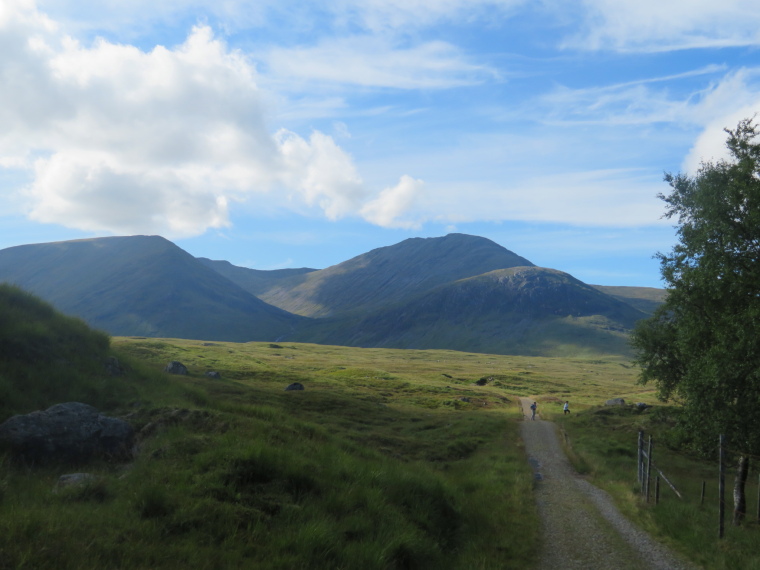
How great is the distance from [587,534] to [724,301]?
35.9ft

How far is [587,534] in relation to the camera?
47.5ft

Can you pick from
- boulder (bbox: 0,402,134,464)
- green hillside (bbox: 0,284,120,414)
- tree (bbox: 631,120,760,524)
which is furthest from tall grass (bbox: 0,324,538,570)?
tree (bbox: 631,120,760,524)

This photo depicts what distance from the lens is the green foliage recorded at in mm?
17266

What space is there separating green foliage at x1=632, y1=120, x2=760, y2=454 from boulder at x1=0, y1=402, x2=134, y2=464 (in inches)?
784

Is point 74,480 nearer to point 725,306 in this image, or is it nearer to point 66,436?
point 66,436

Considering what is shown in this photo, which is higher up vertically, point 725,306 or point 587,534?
point 725,306

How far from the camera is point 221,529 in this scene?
341 inches

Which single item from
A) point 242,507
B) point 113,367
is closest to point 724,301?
point 242,507

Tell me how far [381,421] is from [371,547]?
30.8m

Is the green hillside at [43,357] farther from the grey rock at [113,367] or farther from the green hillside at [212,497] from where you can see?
the grey rock at [113,367]

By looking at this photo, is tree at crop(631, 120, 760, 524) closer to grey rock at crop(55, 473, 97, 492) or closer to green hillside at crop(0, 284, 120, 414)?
grey rock at crop(55, 473, 97, 492)

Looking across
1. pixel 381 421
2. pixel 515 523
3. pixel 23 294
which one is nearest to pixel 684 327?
pixel 515 523

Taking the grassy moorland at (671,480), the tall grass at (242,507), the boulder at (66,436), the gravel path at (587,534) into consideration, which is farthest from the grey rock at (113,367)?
the grassy moorland at (671,480)

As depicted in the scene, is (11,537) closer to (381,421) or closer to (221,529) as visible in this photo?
(221,529)
